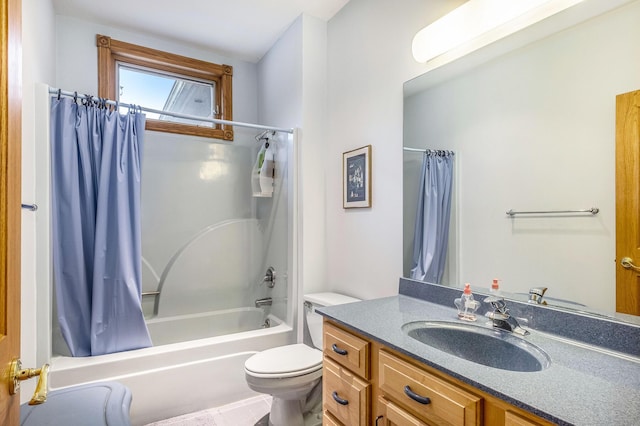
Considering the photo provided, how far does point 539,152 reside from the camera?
1.21 meters

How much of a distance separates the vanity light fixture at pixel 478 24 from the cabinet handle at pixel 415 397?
1.36m

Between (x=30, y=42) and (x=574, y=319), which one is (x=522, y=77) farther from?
(x=30, y=42)

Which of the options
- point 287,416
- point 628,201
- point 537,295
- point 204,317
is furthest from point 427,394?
point 204,317

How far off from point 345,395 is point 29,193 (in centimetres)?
173

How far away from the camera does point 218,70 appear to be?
9.98 ft

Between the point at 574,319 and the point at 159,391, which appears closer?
the point at 574,319

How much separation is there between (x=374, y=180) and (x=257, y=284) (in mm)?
1639

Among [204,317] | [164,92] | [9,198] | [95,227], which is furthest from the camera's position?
[164,92]

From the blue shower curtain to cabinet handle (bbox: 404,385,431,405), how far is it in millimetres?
1717

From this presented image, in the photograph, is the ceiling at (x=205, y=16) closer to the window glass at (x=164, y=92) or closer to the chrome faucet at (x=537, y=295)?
the window glass at (x=164, y=92)

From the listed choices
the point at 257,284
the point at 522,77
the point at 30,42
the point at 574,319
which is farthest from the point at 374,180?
the point at 30,42

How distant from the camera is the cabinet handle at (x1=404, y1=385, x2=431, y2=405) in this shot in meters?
0.92

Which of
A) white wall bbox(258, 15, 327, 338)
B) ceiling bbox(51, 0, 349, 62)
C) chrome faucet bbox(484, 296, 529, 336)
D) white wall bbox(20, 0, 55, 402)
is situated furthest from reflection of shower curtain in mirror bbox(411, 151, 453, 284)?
white wall bbox(20, 0, 55, 402)

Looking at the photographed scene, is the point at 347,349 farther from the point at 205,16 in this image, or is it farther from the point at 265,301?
the point at 205,16
